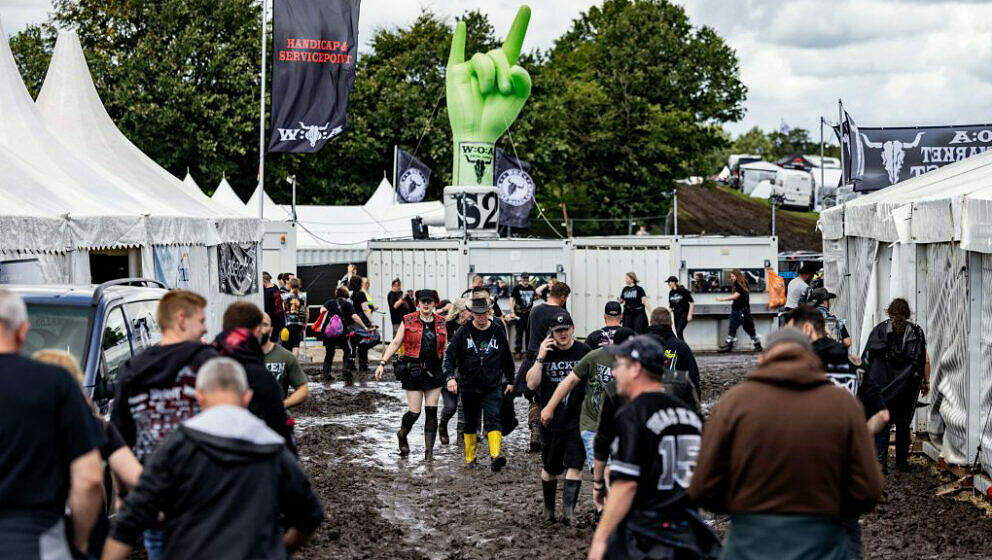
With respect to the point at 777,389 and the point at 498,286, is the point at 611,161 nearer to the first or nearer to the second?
the point at 498,286

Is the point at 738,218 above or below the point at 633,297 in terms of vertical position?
above

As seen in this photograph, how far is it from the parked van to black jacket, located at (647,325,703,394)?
63314mm

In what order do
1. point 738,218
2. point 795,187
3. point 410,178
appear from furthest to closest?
point 795,187, point 738,218, point 410,178

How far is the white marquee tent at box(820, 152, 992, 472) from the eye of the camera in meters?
11.3

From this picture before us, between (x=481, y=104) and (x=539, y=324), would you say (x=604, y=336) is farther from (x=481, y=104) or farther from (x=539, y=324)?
(x=481, y=104)

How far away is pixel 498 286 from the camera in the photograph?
26094 millimetres

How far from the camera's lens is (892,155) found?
1894cm

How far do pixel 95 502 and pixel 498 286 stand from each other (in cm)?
2137

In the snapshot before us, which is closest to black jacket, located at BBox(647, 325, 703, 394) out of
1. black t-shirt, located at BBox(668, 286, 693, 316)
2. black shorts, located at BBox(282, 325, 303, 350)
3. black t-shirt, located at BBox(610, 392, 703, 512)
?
black t-shirt, located at BBox(610, 392, 703, 512)

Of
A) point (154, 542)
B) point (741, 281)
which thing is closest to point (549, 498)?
point (154, 542)

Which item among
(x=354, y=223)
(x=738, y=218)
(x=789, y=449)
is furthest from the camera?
(x=738, y=218)

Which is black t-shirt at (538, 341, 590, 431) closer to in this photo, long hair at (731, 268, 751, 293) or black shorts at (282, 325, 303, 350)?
black shorts at (282, 325, 303, 350)

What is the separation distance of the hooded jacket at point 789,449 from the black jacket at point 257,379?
246cm

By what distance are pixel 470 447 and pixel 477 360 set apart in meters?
1.02
